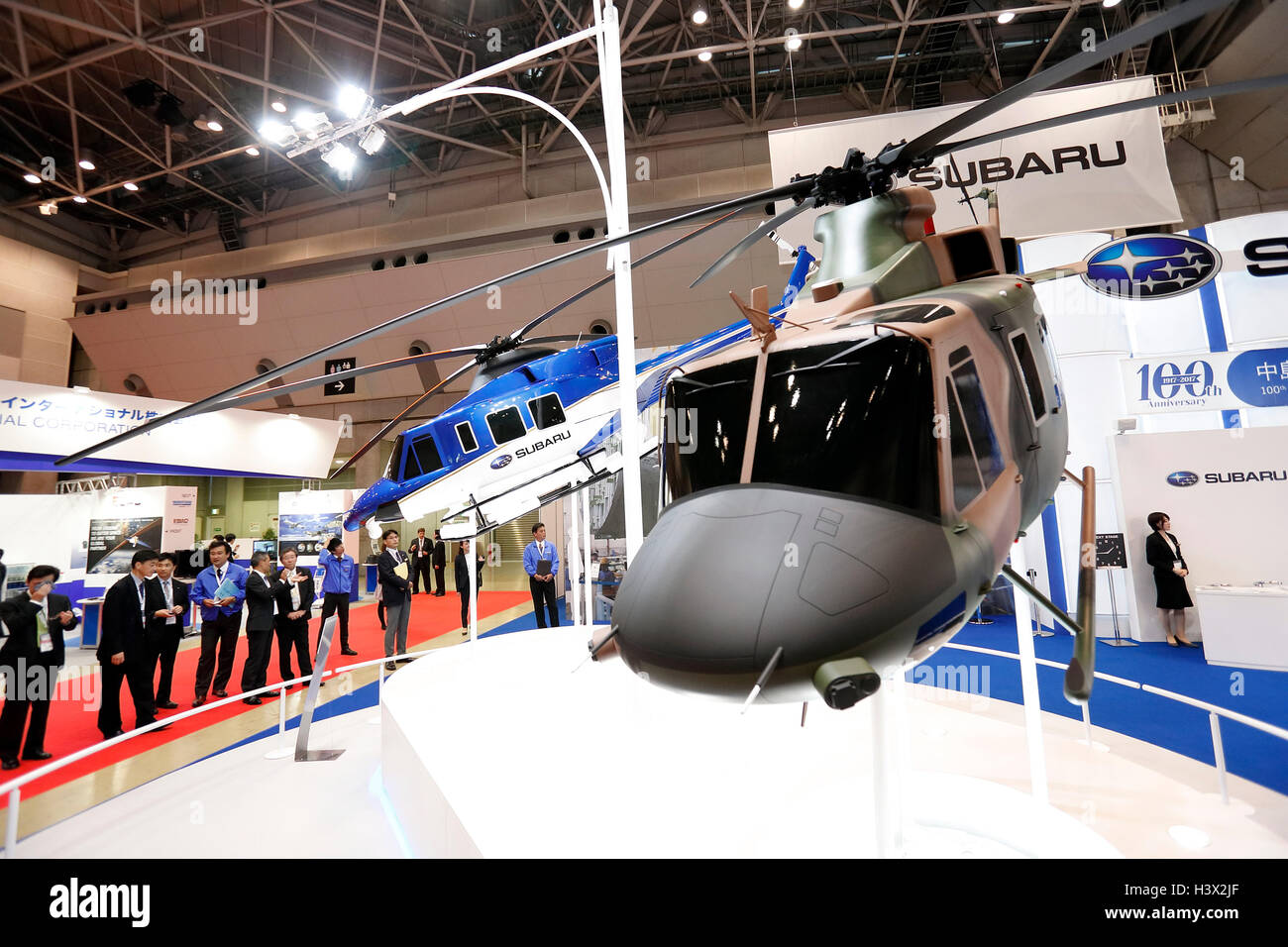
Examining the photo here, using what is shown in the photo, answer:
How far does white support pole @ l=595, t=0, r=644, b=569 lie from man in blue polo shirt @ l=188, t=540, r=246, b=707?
6905mm

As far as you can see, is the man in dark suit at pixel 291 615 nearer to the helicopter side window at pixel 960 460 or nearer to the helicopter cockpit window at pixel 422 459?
the helicopter cockpit window at pixel 422 459

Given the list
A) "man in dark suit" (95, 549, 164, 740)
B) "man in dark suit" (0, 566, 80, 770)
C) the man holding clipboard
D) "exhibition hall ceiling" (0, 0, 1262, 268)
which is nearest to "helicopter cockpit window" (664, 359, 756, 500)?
"man in dark suit" (0, 566, 80, 770)

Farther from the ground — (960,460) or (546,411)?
(546,411)

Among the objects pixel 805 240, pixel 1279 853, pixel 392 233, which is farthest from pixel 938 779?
pixel 392 233

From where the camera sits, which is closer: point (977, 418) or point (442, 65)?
point (977, 418)

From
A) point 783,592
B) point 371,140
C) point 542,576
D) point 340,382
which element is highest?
point 340,382

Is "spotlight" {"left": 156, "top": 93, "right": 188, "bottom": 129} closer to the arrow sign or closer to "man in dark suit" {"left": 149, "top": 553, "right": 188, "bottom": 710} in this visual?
the arrow sign

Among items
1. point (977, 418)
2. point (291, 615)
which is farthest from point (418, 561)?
point (977, 418)

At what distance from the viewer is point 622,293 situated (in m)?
3.32

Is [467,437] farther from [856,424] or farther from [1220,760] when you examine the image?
[1220,760]

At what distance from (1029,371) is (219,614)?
9122 mm

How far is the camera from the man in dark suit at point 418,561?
1733 centimetres
